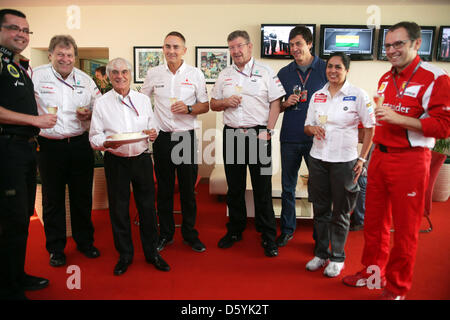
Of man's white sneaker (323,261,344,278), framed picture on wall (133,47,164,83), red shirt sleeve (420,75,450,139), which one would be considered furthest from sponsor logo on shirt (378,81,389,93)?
framed picture on wall (133,47,164,83)

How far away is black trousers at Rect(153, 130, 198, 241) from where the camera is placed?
2.78 metres

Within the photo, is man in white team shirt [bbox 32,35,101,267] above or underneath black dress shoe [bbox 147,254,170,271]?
above

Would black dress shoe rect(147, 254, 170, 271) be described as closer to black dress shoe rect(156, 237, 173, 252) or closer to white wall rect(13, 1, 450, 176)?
black dress shoe rect(156, 237, 173, 252)

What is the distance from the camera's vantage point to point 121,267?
2498 millimetres

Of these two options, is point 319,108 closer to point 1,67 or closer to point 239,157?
point 239,157

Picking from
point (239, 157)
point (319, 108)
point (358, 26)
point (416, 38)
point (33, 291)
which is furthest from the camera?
point (358, 26)

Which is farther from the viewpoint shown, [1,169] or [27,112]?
[27,112]

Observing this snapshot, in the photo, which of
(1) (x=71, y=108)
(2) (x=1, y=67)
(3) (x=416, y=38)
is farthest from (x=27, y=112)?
(3) (x=416, y=38)

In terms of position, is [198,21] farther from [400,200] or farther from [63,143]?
[400,200]

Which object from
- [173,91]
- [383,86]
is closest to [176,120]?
[173,91]

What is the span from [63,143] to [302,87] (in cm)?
217

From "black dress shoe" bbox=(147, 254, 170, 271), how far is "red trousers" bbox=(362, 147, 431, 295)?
1.67 m
